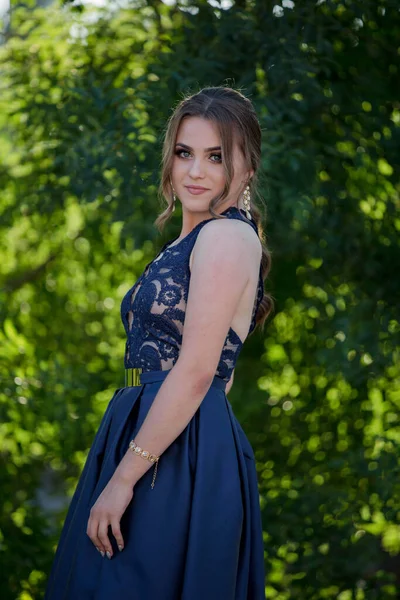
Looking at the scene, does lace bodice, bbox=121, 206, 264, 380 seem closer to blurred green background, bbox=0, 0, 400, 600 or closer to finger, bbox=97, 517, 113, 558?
finger, bbox=97, 517, 113, 558

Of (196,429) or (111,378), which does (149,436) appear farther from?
(111,378)

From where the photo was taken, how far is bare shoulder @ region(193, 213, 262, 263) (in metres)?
1.92

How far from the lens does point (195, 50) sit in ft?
12.3

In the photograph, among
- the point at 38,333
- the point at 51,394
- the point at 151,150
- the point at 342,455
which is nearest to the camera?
the point at 151,150

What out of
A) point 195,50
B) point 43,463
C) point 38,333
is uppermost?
point 195,50

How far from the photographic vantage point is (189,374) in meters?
1.88

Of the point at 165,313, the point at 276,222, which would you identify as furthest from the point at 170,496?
the point at 276,222

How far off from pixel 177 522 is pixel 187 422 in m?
0.22

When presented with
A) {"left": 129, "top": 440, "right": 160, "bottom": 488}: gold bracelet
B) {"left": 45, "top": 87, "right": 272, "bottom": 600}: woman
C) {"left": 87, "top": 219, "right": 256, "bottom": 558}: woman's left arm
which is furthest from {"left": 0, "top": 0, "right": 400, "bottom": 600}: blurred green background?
{"left": 129, "top": 440, "right": 160, "bottom": 488}: gold bracelet

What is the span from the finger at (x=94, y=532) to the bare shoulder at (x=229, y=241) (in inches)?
24.5

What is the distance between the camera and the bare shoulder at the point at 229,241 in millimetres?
1923

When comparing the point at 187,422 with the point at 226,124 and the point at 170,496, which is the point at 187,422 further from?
the point at 226,124

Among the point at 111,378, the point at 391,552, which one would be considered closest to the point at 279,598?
the point at 391,552

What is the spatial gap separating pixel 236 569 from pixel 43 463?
239 centimetres
